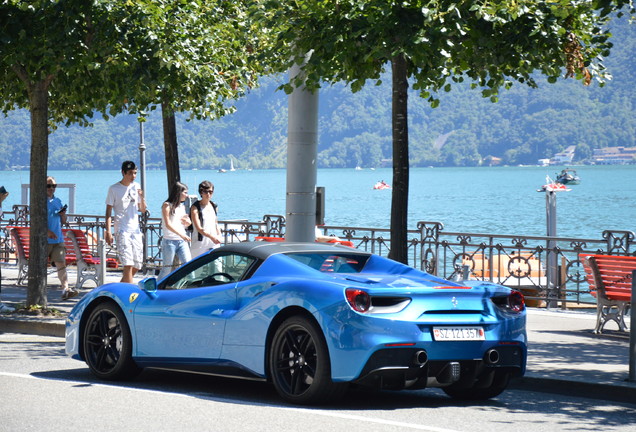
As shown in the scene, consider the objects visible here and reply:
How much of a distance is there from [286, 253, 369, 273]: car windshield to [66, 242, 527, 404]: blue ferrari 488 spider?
11 millimetres

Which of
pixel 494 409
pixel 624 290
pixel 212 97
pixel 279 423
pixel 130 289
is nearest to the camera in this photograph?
pixel 279 423

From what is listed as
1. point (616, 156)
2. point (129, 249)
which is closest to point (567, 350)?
point (129, 249)

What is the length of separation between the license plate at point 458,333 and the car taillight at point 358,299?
1.73 feet

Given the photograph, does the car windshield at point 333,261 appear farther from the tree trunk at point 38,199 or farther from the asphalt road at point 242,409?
the tree trunk at point 38,199

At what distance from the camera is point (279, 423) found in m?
8.10

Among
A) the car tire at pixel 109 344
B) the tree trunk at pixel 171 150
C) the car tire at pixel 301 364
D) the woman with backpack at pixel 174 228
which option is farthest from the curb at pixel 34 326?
the tree trunk at pixel 171 150

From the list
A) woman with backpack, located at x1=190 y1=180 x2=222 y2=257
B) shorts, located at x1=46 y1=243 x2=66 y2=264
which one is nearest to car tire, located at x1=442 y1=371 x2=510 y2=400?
woman with backpack, located at x1=190 y1=180 x2=222 y2=257

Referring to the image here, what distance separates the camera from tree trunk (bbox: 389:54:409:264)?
12.9 meters

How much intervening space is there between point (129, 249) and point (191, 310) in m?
6.19

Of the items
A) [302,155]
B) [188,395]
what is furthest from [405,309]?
[302,155]

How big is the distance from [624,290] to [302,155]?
155 inches

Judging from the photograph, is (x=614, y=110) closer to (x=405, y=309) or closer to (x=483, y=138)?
(x=483, y=138)

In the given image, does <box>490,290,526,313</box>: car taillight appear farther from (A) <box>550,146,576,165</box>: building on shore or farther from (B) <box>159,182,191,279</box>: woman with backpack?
(A) <box>550,146,576,165</box>: building on shore

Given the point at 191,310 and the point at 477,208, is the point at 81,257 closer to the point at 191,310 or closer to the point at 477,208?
the point at 191,310
